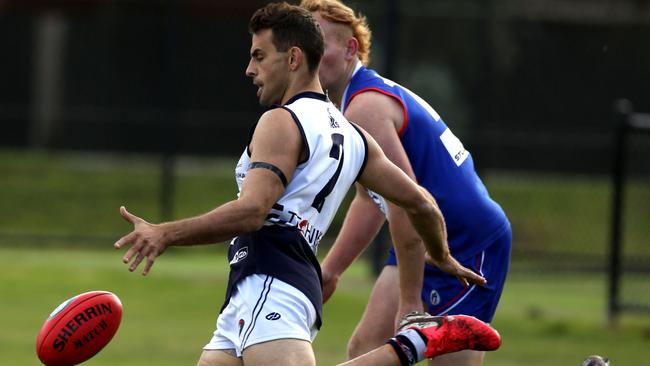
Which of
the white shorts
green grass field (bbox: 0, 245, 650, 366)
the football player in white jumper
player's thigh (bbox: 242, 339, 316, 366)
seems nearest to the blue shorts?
the football player in white jumper

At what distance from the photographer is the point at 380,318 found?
6.86m

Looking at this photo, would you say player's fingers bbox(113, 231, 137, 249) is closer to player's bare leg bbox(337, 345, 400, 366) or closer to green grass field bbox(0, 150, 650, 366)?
player's bare leg bbox(337, 345, 400, 366)

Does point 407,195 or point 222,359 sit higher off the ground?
point 407,195

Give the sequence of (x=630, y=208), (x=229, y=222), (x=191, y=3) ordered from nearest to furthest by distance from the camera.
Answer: (x=229, y=222) < (x=630, y=208) < (x=191, y=3)

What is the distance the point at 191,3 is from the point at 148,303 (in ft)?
31.2

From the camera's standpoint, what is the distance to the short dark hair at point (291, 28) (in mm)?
5492

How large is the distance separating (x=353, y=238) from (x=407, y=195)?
1105mm

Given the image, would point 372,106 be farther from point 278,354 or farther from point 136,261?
point 136,261

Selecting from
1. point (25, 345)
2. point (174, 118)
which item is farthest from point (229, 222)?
point (174, 118)

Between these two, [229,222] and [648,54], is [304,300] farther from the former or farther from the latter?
[648,54]

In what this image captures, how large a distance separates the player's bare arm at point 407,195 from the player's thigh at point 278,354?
0.76 meters

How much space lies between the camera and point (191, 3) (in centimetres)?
2148

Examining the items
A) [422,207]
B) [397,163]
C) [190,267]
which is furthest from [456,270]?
[190,267]

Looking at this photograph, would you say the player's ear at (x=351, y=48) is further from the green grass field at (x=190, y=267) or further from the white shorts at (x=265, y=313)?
the green grass field at (x=190, y=267)
